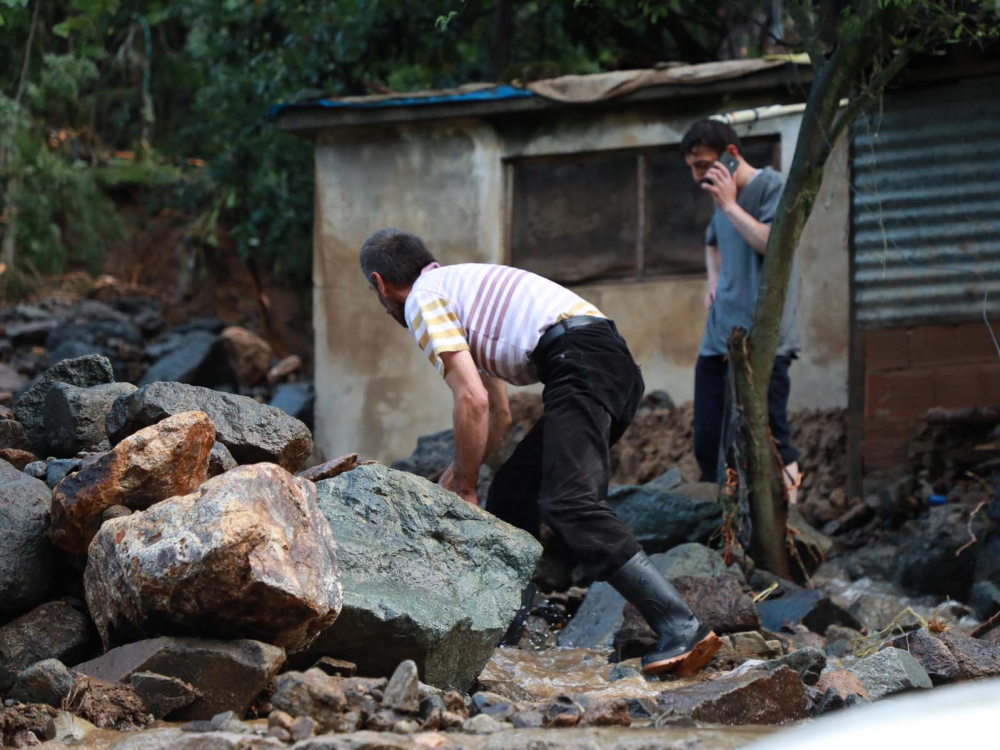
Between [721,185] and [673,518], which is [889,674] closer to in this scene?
[673,518]

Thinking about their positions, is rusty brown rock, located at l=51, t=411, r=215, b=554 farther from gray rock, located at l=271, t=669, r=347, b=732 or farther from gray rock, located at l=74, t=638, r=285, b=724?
gray rock, located at l=271, t=669, r=347, b=732

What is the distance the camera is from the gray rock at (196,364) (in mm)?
12203

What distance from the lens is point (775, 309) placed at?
626cm

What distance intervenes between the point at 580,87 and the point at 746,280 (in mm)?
3500

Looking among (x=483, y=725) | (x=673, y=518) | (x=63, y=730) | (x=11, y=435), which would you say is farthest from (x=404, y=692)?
(x=673, y=518)

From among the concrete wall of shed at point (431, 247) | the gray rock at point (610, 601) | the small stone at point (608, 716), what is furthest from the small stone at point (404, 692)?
the concrete wall of shed at point (431, 247)

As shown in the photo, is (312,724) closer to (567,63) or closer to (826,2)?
(826,2)

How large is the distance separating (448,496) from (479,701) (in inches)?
38.5

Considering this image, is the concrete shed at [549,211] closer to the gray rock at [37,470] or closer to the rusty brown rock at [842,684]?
the rusty brown rock at [842,684]

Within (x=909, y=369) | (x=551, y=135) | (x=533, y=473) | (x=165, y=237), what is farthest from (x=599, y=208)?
(x=165, y=237)

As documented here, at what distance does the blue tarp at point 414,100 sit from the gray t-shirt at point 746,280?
3.51 meters

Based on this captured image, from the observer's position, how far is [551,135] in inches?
398

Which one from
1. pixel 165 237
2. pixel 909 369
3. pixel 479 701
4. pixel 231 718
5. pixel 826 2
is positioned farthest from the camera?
pixel 165 237

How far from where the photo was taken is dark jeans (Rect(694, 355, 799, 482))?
21.5 ft
